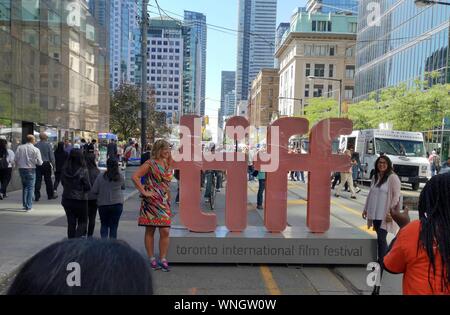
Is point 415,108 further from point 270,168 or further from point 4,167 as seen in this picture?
point 4,167

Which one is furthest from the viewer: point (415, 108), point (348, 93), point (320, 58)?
point (348, 93)

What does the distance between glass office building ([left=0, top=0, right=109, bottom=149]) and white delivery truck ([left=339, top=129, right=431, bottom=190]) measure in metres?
13.6

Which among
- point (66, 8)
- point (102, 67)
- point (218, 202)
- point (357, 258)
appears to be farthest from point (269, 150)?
point (102, 67)

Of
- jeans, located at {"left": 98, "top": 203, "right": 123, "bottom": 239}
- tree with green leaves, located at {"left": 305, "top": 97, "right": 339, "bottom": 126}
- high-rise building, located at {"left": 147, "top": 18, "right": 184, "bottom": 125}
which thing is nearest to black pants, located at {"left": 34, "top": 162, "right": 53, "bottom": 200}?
jeans, located at {"left": 98, "top": 203, "right": 123, "bottom": 239}

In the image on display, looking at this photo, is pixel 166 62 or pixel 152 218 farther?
pixel 166 62

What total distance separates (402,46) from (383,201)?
4457 centimetres

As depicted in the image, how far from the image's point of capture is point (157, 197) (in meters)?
5.68

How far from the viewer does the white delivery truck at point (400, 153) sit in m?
19.5

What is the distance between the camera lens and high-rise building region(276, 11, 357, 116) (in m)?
90.6

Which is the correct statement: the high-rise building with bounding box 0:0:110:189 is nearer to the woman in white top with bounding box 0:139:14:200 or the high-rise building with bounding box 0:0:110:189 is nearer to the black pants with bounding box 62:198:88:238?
the woman in white top with bounding box 0:139:14:200

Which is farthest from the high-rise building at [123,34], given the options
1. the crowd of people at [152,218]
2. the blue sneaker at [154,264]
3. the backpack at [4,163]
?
the blue sneaker at [154,264]

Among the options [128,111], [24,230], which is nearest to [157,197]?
[24,230]

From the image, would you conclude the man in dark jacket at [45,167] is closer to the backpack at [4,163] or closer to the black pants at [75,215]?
the backpack at [4,163]

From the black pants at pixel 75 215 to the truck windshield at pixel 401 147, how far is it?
1681 centimetres
